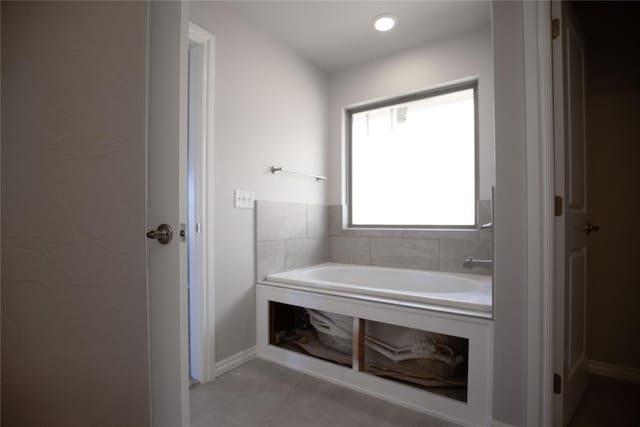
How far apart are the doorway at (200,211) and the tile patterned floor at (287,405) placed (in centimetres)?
20

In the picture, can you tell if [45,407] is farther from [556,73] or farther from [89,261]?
[556,73]

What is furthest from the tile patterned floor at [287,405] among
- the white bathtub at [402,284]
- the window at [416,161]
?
the window at [416,161]

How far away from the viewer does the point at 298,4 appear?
2.05 meters

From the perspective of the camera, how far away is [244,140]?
2.14 metres

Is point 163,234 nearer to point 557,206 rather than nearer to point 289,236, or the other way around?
point 557,206

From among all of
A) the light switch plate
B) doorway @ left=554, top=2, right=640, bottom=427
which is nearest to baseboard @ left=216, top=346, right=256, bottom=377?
the light switch plate

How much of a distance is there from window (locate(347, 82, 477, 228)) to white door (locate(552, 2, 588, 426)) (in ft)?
2.71

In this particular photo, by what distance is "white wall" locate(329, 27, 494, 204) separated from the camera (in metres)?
2.26

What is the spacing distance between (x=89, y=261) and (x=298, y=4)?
2052mm

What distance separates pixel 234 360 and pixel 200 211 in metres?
1.03

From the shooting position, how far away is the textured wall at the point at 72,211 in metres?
0.75

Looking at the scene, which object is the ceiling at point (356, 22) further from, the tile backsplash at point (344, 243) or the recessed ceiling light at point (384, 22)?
the tile backsplash at point (344, 243)

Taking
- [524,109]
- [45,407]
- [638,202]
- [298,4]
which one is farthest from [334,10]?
[45,407]

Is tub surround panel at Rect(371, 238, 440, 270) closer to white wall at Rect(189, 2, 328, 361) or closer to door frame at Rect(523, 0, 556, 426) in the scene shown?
white wall at Rect(189, 2, 328, 361)
